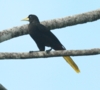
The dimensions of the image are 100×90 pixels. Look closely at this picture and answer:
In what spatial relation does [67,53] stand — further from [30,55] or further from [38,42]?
[38,42]

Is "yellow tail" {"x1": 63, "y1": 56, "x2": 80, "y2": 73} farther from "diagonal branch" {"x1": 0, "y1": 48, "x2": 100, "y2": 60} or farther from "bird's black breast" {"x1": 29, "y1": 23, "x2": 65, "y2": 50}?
"diagonal branch" {"x1": 0, "y1": 48, "x2": 100, "y2": 60}

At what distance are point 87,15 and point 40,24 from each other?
0.64m

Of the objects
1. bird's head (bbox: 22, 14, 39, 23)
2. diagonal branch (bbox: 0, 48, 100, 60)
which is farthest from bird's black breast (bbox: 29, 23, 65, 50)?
diagonal branch (bbox: 0, 48, 100, 60)

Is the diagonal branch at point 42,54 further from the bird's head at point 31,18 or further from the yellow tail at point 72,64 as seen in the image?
the bird's head at point 31,18

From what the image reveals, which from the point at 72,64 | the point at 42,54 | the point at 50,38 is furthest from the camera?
the point at 50,38

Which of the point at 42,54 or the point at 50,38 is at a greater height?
the point at 42,54

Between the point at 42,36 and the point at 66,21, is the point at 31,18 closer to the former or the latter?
the point at 42,36

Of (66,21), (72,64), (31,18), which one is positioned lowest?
(72,64)

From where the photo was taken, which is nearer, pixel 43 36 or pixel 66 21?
pixel 66 21

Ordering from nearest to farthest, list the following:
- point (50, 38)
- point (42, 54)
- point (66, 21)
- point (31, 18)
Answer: point (42, 54)
point (66, 21)
point (50, 38)
point (31, 18)

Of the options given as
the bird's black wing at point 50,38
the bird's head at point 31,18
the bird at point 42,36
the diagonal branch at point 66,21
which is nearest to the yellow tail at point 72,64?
the bird at point 42,36

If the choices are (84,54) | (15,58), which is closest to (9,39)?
(15,58)

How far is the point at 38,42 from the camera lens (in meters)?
3.80

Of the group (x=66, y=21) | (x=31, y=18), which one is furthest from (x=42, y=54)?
(x=31, y=18)
